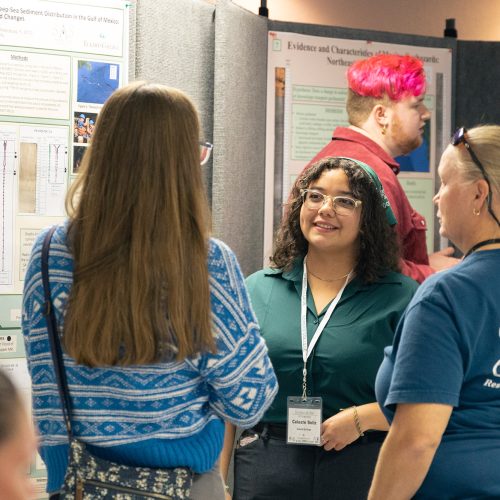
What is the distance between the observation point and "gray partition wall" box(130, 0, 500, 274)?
323 cm

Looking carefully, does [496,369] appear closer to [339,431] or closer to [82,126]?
[339,431]

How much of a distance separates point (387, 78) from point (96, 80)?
3.70 ft

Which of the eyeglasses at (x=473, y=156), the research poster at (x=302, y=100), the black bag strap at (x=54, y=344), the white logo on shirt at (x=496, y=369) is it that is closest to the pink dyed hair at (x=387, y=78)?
the research poster at (x=302, y=100)

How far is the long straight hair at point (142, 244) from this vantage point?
5.05ft

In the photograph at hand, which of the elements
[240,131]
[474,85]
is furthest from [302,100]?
[474,85]

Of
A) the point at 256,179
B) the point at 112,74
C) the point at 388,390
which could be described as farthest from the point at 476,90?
the point at 388,390

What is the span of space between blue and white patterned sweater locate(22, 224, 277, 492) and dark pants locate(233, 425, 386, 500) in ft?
2.64

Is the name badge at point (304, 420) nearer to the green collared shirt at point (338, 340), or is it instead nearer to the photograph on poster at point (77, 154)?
the green collared shirt at point (338, 340)

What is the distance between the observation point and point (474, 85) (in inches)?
161

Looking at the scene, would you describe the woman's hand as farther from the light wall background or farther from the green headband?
the light wall background

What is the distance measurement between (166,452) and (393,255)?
133 centimetres

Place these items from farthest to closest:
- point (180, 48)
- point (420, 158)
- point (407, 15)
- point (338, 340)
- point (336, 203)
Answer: point (407, 15) → point (420, 158) → point (180, 48) → point (336, 203) → point (338, 340)

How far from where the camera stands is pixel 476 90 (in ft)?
13.4

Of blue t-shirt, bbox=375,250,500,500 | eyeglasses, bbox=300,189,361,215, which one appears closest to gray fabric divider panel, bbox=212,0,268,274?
eyeglasses, bbox=300,189,361,215
